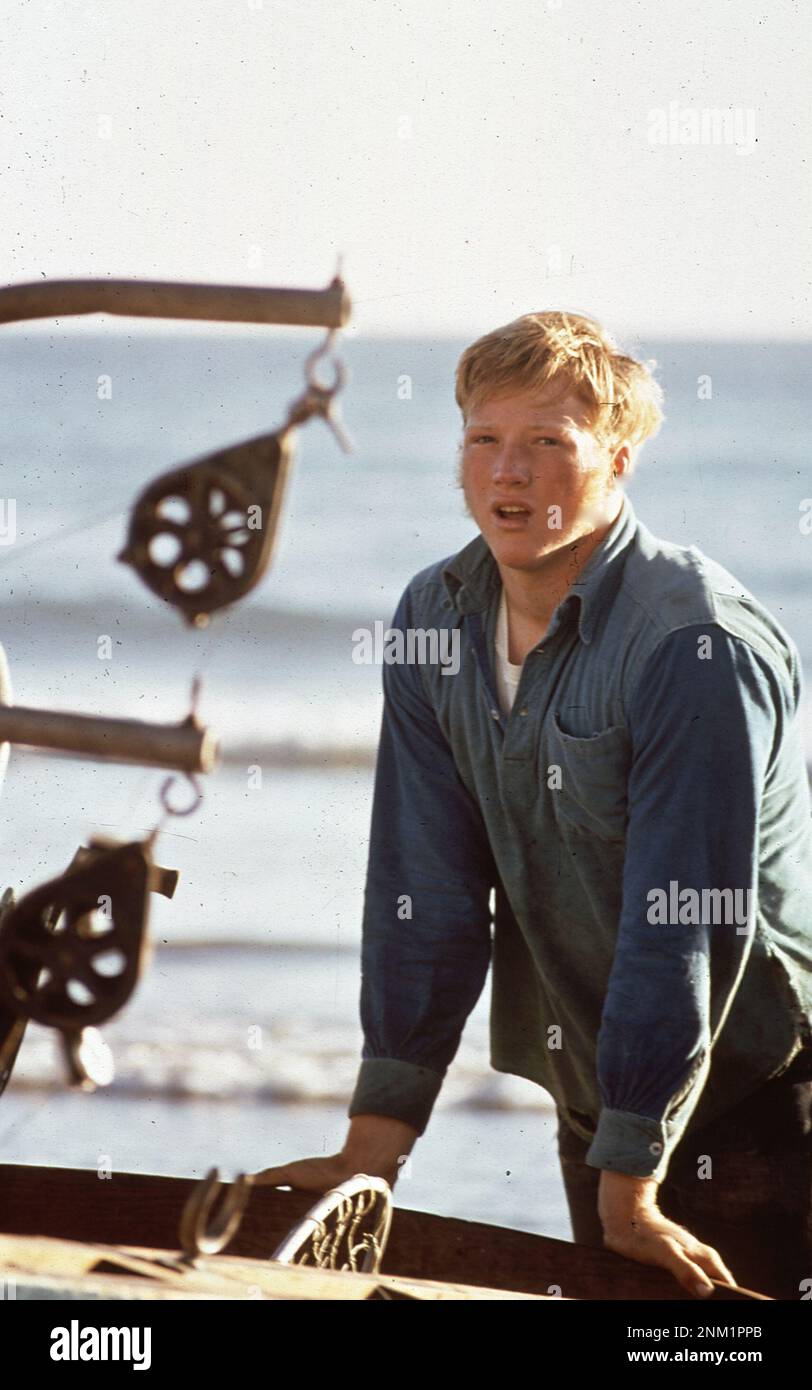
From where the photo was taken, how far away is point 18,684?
25.7 ft

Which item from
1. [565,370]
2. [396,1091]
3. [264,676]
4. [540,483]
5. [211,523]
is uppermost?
[264,676]

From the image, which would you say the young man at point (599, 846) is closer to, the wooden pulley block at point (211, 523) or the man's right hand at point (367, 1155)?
the man's right hand at point (367, 1155)

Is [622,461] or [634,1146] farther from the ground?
[622,461]

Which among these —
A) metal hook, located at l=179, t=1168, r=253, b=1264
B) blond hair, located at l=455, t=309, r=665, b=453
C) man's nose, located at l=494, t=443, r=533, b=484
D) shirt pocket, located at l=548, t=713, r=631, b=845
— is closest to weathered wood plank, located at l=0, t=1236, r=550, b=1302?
metal hook, located at l=179, t=1168, r=253, b=1264

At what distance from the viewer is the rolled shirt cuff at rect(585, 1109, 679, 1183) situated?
1.77m

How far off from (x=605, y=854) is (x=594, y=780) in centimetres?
9

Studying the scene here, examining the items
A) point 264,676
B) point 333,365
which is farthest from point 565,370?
point 264,676

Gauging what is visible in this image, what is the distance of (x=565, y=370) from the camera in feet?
6.32

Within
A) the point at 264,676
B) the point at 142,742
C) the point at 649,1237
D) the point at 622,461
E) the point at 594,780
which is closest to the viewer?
the point at 142,742

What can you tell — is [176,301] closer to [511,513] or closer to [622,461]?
[511,513]

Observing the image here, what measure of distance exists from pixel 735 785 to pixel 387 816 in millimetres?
462

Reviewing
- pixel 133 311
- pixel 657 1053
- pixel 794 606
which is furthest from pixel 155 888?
pixel 794 606

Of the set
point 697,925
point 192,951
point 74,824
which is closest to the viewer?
point 697,925
